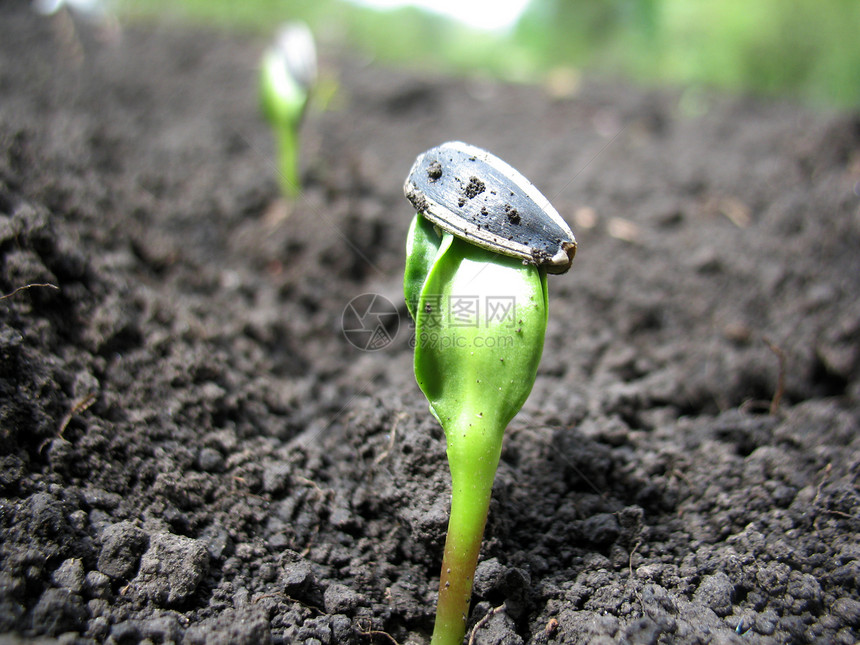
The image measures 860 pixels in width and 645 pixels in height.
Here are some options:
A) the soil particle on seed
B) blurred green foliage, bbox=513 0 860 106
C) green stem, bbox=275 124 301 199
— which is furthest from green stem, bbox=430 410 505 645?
blurred green foliage, bbox=513 0 860 106

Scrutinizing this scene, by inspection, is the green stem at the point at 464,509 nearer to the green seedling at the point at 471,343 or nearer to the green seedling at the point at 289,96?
the green seedling at the point at 471,343

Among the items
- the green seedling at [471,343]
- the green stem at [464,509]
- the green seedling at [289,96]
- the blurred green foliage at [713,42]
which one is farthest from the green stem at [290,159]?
the blurred green foliage at [713,42]

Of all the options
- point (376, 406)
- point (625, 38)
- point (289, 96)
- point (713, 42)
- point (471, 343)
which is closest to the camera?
point (471, 343)

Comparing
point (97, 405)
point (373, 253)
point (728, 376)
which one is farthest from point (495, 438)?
point (373, 253)

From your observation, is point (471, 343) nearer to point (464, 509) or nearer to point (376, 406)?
point (464, 509)

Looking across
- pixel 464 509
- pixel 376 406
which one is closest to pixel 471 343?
pixel 464 509

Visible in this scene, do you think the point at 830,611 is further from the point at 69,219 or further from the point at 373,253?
the point at 69,219
